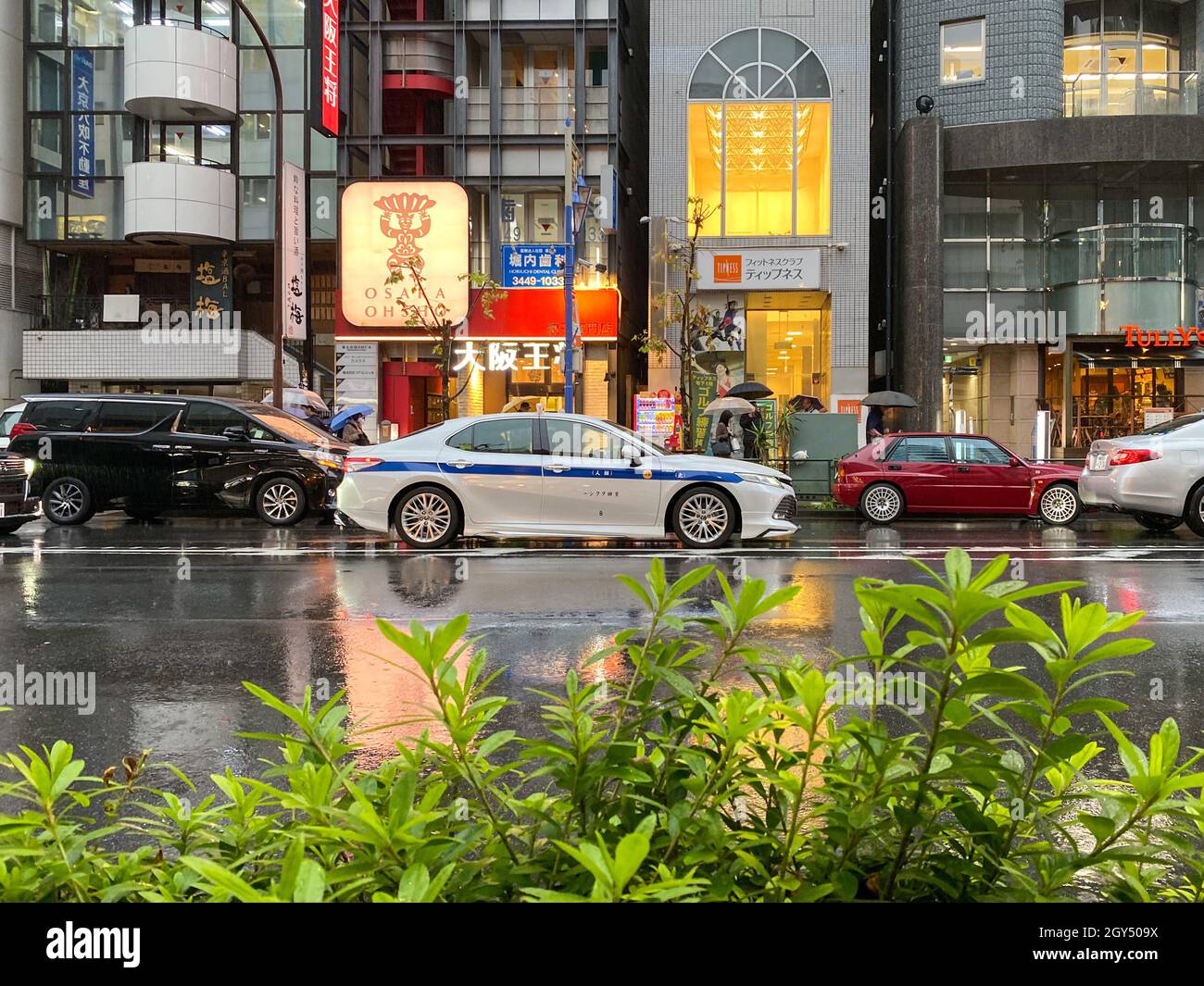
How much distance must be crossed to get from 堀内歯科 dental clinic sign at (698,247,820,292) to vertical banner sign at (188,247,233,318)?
49.4ft

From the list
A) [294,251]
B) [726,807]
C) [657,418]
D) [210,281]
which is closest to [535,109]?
[294,251]

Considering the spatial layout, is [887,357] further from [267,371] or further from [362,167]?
[267,371]

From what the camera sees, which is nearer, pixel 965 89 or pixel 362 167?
pixel 965 89

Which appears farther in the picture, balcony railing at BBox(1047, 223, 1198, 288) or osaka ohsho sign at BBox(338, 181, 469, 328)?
osaka ohsho sign at BBox(338, 181, 469, 328)

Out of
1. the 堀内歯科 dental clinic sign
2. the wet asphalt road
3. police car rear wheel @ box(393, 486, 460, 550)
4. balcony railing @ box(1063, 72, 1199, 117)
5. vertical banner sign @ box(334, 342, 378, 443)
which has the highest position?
balcony railing @ box(1063, 72, 1199, 117)

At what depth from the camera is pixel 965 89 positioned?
2862cm

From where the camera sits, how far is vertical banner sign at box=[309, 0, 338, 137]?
27703mm

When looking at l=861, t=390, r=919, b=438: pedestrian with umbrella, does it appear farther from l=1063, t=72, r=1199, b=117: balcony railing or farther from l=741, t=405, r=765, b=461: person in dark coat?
l=1063, t=72, r=1199, b=117: balcony railing

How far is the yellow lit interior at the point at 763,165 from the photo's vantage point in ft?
91.7

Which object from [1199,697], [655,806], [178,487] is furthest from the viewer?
[178,487]

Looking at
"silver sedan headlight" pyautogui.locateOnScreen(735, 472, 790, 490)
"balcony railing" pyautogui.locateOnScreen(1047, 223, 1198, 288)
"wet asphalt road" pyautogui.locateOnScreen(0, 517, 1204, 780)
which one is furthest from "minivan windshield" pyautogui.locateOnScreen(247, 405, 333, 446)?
"balcony railing" pyautogui.locateOnScreen(1047, 223, 1198, 288)
